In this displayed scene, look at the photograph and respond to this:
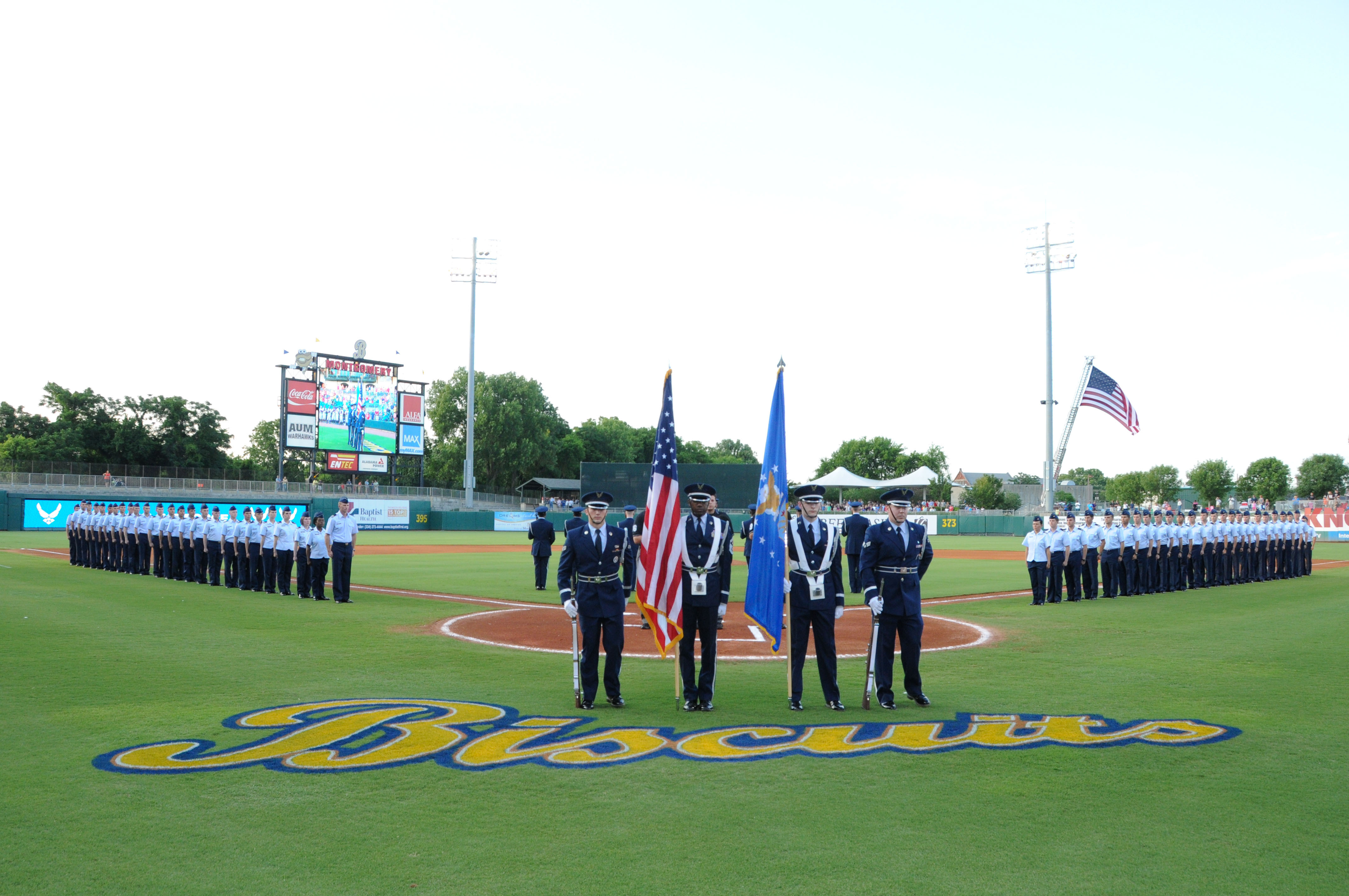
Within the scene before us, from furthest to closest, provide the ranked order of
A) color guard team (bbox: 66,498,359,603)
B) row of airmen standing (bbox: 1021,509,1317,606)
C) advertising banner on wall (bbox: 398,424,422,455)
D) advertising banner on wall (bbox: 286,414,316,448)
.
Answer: advertising banner on wall (bbox: 398,424,422,455)
advertising banner on wall (bbox: 286,414,316,448)
row of airmen standing (bbox: 1021,509,1317,606)
color guard team (bbox: 66,498,359,603)

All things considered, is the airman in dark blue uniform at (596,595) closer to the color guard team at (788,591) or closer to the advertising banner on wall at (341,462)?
the color guard team at (788,591)

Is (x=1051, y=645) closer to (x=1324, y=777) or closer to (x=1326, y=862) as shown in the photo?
(x=1324, y=777)

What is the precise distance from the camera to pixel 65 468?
5366 cm

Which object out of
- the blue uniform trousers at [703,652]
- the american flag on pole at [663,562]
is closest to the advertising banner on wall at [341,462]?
the american flag on pole at [663,562]

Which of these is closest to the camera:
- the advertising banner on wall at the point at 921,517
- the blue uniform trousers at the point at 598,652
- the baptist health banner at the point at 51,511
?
the blue uniform trousers at the point at 598,652

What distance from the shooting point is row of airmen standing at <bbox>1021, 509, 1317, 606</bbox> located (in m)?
19.4

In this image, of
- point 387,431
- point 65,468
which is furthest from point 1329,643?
point 65,468

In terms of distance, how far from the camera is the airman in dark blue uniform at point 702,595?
8.39m

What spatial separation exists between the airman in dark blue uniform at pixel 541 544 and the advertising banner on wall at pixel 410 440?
139 feet

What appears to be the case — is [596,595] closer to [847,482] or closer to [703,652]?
[703,652]

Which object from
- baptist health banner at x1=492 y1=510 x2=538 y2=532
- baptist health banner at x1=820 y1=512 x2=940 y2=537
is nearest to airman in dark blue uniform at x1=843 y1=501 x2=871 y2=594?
baptist health banner at x1=820 y1=512 x2=940 y2=537

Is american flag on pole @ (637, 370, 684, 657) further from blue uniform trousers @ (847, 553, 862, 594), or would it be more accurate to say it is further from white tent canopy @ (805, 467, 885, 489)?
white tent canopy @ (805, 467, 885, 489)

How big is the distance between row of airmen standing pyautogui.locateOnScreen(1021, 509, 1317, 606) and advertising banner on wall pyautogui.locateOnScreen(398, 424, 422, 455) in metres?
44.8

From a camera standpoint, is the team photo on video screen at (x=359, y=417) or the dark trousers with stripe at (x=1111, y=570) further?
the team photo on video screen at (x=359, y=417)
